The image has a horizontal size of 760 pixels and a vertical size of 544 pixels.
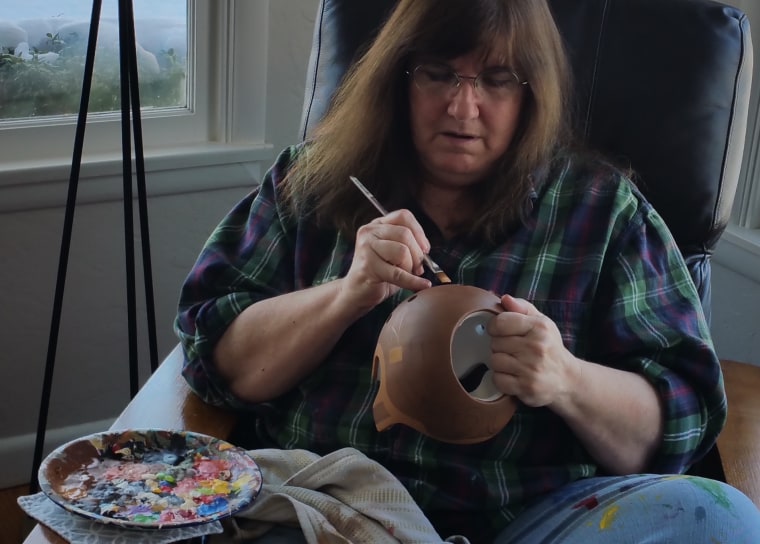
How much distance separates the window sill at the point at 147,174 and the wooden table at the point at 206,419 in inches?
24.3

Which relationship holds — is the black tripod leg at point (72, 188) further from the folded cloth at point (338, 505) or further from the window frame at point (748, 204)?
the window frame at point (748, 204)

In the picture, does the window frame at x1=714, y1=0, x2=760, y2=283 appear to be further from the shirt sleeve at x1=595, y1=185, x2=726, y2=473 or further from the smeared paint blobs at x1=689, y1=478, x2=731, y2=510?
the smeared paint blobs at x1=689, y1=478, x2=731, y2=510

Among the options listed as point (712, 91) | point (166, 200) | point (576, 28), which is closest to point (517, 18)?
point (576, 28)

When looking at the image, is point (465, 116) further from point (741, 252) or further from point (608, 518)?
point (741, 252)

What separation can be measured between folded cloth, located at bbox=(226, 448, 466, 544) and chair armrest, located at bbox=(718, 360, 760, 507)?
40 cm

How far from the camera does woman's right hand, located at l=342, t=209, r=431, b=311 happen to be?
1141mm

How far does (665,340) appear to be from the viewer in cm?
125

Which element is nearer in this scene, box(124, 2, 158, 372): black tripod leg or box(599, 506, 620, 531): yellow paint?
box(599, 506, 620, 531): yellow paint

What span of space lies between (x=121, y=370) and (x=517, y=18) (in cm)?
120

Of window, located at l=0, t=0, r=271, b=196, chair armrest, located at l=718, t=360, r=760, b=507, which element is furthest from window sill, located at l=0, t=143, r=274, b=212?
chair armrest, located at l=718, t=360, r=760, b=507

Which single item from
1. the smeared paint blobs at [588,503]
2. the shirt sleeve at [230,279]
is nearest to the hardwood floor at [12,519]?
the shirt sleeve at [230,279]

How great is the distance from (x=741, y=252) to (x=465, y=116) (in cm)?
95

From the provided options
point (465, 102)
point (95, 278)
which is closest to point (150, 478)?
point (465, 102)

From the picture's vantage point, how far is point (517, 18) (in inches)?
50.4
